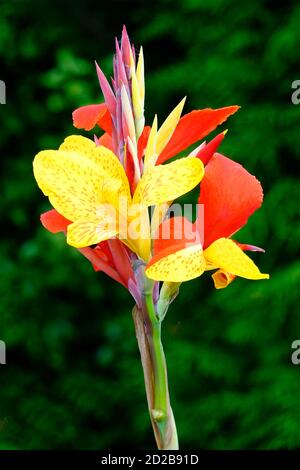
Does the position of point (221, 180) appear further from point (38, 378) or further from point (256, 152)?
point (38, 378)

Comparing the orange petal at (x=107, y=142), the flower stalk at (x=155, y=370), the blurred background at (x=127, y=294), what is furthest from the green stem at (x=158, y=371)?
the blurred background at (x=127, y=294)

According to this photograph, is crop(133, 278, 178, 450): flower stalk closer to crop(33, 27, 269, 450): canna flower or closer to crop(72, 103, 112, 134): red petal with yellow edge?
crop(33, 27, 269, 450): canna flower

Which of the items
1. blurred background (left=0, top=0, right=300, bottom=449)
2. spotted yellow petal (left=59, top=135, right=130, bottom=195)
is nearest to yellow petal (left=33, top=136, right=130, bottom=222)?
spotted yellow petal (left=59, top=135, right=130, bottom=195)

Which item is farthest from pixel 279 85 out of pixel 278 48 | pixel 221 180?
pixel 221 180

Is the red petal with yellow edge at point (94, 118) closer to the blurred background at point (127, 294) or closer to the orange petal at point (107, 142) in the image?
the orange petal at point (107, 142)

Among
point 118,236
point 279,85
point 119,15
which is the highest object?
point 119,15

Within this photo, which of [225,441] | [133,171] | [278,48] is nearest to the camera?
[133,171]
